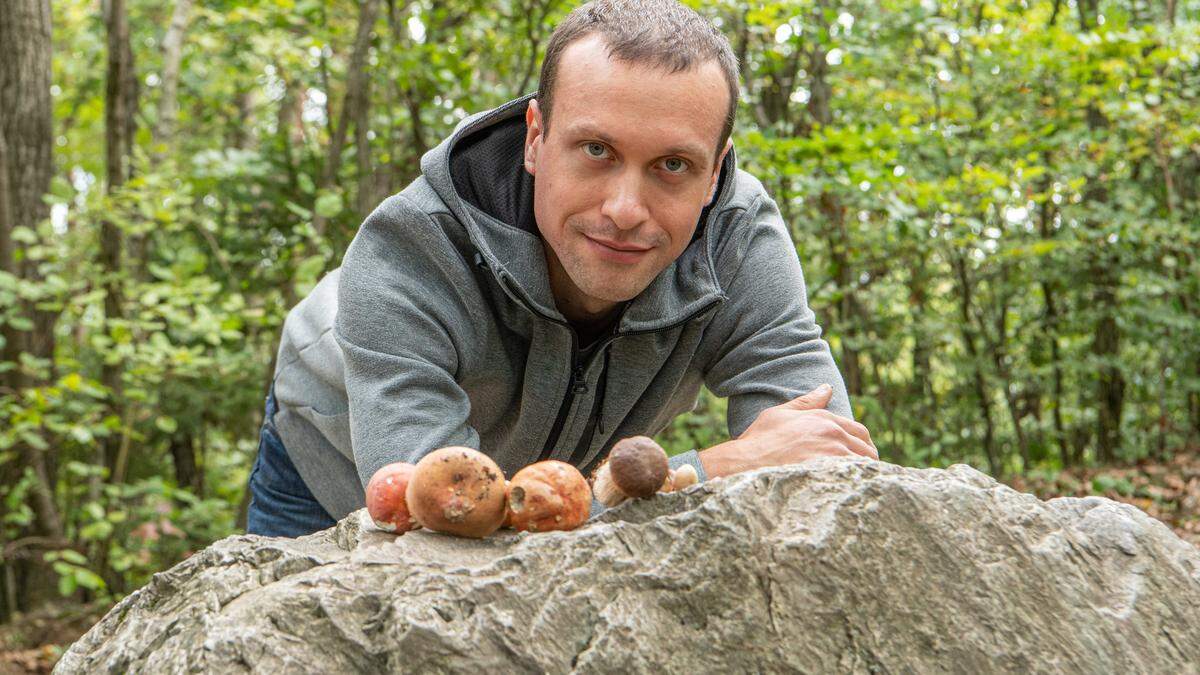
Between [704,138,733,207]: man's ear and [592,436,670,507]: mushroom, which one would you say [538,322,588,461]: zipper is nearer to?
[704,138,733,207]: man's ear

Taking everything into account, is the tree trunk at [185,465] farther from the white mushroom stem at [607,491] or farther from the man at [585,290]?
the white mushroom stem at [607,491]

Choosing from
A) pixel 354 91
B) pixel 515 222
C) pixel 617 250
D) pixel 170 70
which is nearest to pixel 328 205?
pixel 354 91

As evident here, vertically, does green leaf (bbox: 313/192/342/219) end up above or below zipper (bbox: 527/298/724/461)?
below

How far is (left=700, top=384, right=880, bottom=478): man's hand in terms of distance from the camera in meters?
2.18

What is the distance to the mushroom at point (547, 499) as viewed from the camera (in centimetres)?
184

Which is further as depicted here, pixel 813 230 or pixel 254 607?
pixel 813 230

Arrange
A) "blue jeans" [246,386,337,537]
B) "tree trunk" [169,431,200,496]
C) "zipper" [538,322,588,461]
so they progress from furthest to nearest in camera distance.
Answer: "tree trunk" [169,431,200,496]
"blue jeans" [246,386,337,537]
"zipper" [538,322,588,461]

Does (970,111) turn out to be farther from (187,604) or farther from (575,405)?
(187,604)

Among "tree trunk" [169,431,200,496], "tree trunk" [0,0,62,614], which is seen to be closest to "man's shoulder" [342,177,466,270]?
"tree trunk" [0,0,62,614]

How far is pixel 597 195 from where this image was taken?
7.84 feet

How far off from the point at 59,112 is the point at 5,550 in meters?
5.70

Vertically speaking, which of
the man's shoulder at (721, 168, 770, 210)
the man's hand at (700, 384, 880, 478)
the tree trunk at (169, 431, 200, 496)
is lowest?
the tree trunk at (169, 431, 200, 496)

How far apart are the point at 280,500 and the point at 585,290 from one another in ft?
4.77

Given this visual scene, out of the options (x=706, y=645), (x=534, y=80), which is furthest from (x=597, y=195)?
(x=534, y=80)
